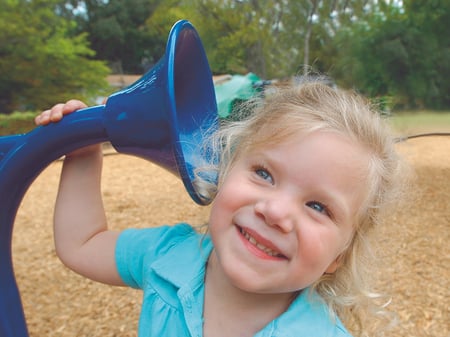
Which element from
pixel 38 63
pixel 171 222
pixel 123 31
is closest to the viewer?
pixel 171 222

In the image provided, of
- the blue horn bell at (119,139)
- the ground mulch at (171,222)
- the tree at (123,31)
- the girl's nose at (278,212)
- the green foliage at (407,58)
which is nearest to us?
the girl's nose at (278,212)

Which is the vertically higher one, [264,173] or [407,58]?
[264,173]

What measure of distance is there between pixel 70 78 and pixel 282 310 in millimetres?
7997

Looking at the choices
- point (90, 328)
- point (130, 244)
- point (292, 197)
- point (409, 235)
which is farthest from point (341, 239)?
point (409, 235)

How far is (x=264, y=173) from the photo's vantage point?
674 millimetres

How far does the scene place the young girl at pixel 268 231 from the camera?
63 centimetres

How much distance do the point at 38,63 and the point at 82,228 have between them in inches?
301

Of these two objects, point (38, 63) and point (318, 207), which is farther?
point (38, 63)

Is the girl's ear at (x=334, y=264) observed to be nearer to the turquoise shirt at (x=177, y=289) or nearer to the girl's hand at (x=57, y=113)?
the turquoise shirt at (x=177, y=289)

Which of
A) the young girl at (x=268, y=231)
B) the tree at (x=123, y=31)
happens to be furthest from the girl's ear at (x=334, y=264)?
the tree at (x=123, y=31)

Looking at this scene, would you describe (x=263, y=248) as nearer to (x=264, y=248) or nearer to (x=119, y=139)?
(x=264, y=248)

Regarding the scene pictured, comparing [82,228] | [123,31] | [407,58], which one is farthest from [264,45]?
[82,228]

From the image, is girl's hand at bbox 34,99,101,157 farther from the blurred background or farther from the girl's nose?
the blurred background

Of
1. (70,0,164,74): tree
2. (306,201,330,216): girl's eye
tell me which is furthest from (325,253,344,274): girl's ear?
(70,0,164,74): tree
